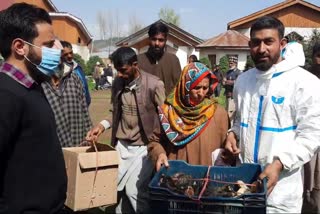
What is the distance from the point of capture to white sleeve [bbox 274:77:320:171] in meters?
2.56

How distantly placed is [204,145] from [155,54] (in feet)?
7.44

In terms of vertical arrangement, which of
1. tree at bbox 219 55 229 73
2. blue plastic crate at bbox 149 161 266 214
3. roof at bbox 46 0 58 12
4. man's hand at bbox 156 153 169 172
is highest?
roof at bbox 46 0 58 12

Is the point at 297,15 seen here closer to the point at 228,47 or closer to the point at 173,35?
the point at 228,47

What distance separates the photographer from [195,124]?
3385mm

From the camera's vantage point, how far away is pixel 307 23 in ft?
107

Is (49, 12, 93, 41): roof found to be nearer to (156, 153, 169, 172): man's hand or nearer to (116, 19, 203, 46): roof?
(116, 19, 203, 46): roof

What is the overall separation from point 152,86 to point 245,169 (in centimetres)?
184

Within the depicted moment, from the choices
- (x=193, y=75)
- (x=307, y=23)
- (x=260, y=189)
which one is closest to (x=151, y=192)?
(x=260, y=189)

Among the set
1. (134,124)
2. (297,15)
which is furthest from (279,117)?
(297,15)

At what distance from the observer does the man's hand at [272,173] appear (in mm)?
2453

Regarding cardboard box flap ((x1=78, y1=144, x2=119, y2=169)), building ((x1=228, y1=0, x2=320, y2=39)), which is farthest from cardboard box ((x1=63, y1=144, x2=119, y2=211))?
building ((x1=228, y1=0, x2=320, y2=39))

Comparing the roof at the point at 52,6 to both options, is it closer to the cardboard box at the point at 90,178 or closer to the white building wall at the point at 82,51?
the white building wall at the point at 82,51

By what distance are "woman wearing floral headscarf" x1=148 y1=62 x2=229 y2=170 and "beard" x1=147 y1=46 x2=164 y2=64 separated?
6.36 ft

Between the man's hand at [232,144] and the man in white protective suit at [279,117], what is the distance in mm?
116
